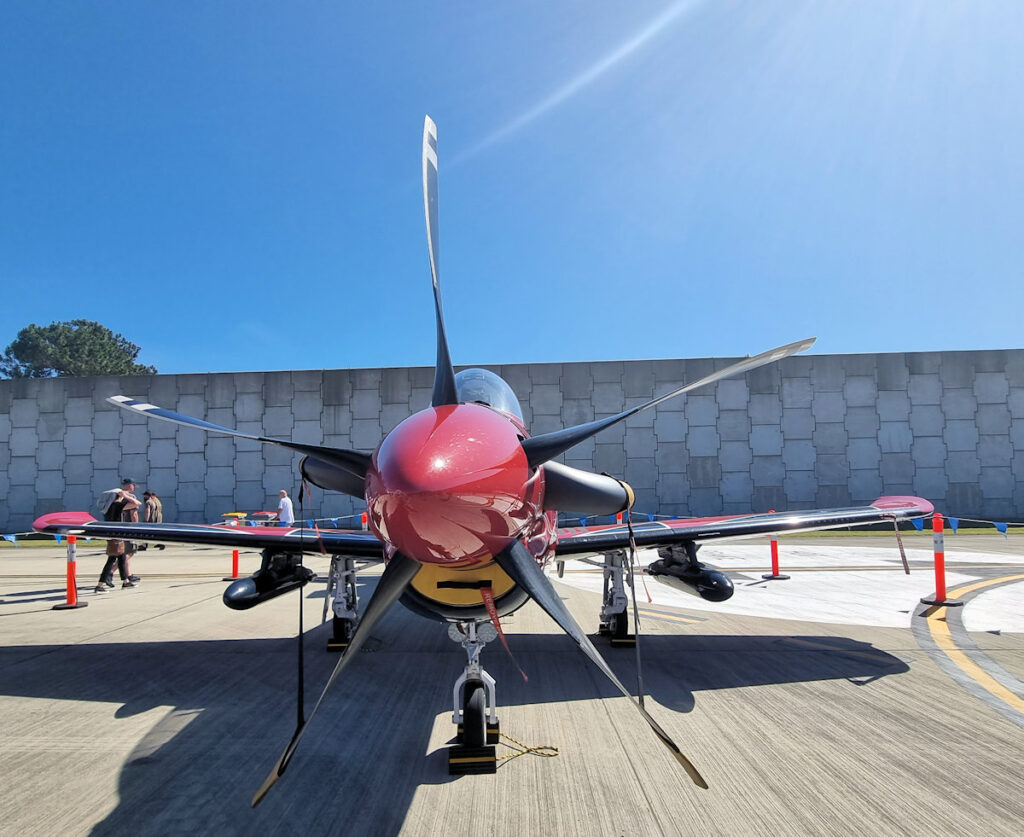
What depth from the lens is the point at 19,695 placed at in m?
4.94

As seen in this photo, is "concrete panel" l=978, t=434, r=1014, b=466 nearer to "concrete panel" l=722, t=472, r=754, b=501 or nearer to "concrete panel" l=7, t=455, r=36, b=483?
"concrete panel" l=722, t=472, r=754, b=501

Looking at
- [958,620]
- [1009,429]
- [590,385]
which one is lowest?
[958,620]

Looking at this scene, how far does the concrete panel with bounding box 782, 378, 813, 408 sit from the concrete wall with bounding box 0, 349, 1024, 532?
5 cm

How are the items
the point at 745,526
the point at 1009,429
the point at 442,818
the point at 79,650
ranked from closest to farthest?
the point at 442,818
the point at 745,526
the point at 79,650
the point at 1009,429

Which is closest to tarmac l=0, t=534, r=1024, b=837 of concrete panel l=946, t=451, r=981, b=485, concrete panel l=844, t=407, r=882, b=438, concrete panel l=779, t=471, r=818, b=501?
concrete panel l=779, t=471, r=818, b=501

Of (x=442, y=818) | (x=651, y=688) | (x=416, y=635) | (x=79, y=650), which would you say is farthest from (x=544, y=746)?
(x=79, y=650)

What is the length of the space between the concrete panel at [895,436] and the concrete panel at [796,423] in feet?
8.89

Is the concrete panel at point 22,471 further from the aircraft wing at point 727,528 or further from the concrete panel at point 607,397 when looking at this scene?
the aircraft wing at point 727,528

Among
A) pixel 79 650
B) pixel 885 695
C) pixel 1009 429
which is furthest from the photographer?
pixel 1009 429

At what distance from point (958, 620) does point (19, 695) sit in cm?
1089

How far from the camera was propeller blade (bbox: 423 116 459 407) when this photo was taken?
333 cm

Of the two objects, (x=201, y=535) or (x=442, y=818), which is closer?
(x=442, y=818)

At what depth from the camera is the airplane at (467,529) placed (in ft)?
8.23

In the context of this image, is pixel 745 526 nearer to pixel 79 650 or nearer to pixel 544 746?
pixel 544 746
